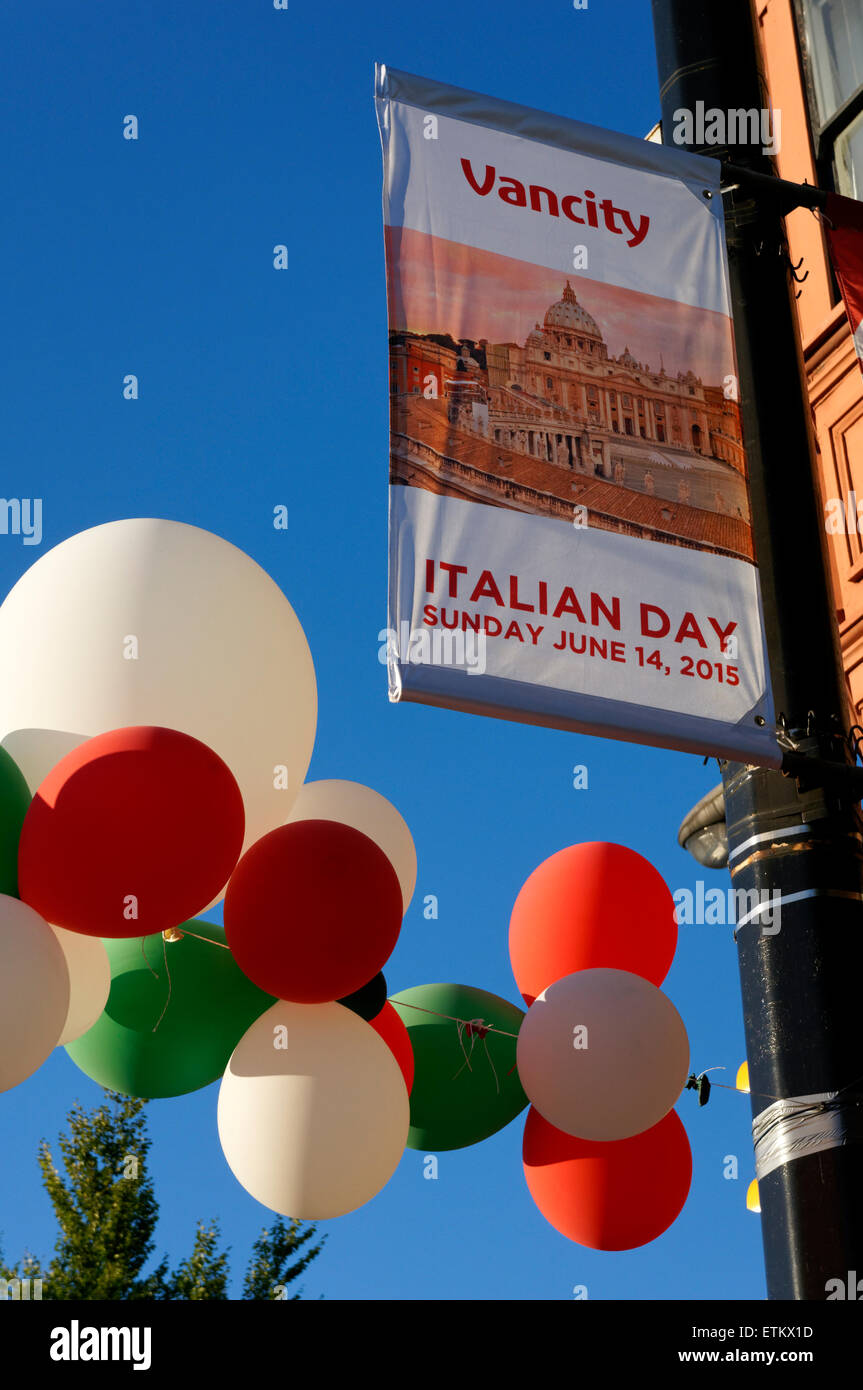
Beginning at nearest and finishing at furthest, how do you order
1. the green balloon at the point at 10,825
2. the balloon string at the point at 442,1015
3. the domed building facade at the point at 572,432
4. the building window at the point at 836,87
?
the green balloon at the point at 10,825
the domed building facade at the point at 572,432
the balloon string at the point at 442,1015
the building window at the point at 836,87

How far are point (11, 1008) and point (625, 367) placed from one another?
2.53 metres

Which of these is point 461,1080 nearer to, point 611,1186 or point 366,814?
point 611,1186

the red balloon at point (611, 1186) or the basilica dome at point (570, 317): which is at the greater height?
the basilica dome at point (570, 317)

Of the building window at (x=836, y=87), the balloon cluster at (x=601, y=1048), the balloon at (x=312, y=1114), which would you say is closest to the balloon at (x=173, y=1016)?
the balloon at (x=312, y=1114)

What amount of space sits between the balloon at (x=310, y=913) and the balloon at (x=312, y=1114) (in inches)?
6.0

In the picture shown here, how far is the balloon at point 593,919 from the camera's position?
4.70 m

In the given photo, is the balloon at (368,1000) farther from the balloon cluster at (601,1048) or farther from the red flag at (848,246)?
the red flag at (848,246)

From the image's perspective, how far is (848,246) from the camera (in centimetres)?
484

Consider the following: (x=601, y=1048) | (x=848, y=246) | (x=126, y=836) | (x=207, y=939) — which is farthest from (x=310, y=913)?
(x=848, y=246)

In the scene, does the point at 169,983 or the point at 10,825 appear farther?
the point at 169,983

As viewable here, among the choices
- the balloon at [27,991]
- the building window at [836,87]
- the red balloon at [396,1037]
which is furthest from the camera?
the building window at [836,87]

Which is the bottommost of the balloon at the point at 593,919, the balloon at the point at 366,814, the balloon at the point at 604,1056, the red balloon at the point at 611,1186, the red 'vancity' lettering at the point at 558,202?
the red balloon at the point at 611,1186

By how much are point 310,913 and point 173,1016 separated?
2.37 ft

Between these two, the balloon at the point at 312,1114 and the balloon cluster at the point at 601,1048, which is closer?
the balloon at the point at 312,1114
